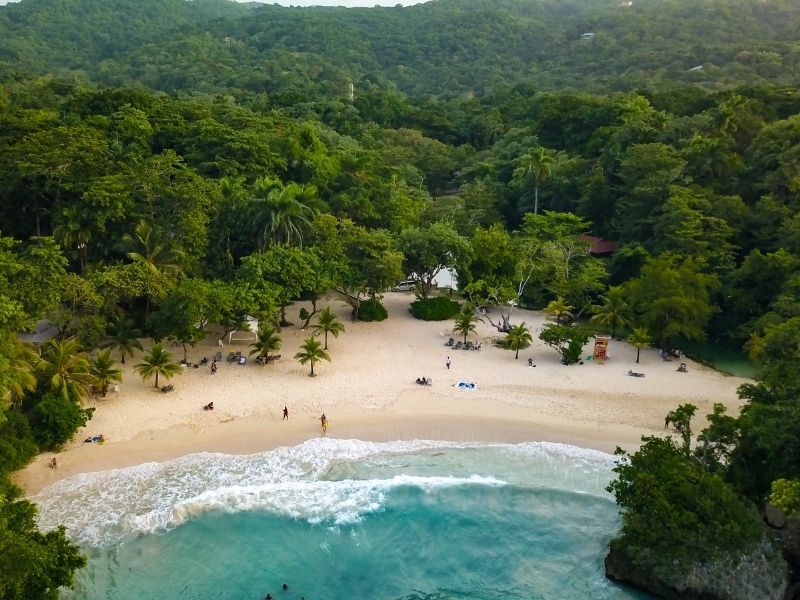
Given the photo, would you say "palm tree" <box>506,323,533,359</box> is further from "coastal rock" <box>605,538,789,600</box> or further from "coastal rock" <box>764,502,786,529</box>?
"coastal rock" <box>605,538,789,600</box>

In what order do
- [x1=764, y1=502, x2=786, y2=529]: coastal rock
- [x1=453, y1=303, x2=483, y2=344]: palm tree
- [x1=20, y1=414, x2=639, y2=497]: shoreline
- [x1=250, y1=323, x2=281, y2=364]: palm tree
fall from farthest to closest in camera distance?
[x1=453, y1=303, x2=483, y2=344]: palm tree → [x1=250, y1=323, x2=281, y2=364]: palm tree → [x1=20, y1=414, x2=639, y2=497]: shoreline → [x1=764, y1=502, x2=786, y2=529]: coastal rock

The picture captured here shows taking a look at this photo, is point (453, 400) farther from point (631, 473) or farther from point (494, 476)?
point (631, 473)

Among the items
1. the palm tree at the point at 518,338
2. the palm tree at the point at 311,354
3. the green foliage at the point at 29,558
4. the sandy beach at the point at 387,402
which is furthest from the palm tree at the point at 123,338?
the palm tree at the point at 518,338

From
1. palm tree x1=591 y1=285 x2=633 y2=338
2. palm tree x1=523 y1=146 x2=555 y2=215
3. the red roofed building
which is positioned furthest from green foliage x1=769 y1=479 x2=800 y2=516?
palm tree x1=523 y1=146 x2=555 y2=215

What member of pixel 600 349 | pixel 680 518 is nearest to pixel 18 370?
pixel 680 518

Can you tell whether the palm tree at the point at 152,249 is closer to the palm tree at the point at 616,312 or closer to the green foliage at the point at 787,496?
the palm tree at the point at 616,312

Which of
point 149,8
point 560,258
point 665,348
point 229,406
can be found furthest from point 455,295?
point 149,8
